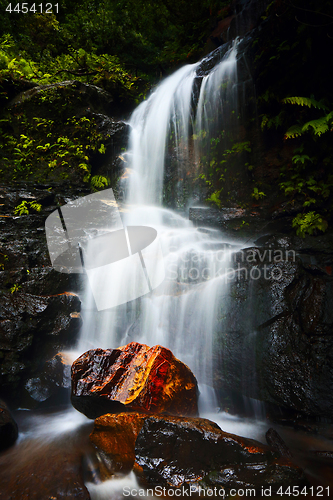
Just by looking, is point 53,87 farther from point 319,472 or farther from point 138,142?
point 319,472

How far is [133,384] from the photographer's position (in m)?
3.49

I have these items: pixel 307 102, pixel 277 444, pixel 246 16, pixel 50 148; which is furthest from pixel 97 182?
pixel 246 16

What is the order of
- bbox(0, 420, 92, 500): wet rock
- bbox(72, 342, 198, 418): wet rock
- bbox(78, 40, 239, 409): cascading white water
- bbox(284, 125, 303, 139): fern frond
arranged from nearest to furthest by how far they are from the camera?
bbox(0, 420, 92, 500): wet rock, bbox(72, 342, 198, 418): wet rock, bbox(78, 40, 239, 409): cascading white water, bbox(284, 125, 303, 139): fern frond

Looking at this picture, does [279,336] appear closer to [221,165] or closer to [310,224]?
[310,224]

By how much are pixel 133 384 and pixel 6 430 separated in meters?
1.77

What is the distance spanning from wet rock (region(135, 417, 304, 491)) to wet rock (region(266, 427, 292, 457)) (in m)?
0.40

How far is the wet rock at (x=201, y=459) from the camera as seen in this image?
95.2 inches

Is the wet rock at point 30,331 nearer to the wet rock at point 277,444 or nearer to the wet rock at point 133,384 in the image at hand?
the wet rock at point 133,384

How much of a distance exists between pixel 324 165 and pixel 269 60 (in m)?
3.14

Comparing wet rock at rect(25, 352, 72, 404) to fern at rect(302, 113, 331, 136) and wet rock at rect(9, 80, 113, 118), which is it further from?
wet rock at rect(9, 80, 113, 118)

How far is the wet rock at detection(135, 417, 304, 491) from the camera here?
7.93 feet

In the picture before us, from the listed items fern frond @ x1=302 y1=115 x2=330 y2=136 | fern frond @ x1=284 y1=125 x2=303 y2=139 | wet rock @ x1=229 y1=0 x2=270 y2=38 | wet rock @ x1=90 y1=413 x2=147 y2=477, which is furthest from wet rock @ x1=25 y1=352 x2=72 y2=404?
wet rock @ x1=229 y1=0 x2=270 y2=38

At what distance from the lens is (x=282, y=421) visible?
361 cm

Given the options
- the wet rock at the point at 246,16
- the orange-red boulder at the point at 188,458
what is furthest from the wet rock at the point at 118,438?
the wet rock at the point at 246,16
